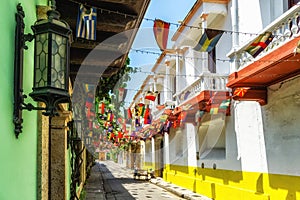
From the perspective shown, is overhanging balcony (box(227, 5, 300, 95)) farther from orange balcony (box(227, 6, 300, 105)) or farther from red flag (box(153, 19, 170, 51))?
red flag (box(153, 19, 170, 51))

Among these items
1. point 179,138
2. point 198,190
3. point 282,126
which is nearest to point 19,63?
point 282,126

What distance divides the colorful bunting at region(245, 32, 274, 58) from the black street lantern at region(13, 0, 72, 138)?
616cm

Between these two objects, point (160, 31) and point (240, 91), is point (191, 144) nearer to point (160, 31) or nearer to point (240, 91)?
point (240, 91)

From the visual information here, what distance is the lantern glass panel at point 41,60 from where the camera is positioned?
2.67 meters

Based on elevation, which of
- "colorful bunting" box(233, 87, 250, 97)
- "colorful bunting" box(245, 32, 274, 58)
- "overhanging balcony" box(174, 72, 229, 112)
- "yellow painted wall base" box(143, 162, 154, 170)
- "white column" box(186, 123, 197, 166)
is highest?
"colorful bunting" box(245, 32, 274, 58)

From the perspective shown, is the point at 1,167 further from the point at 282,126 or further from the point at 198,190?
the point at 198,190

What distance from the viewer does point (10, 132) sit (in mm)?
2477

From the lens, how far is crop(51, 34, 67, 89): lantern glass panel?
271cm

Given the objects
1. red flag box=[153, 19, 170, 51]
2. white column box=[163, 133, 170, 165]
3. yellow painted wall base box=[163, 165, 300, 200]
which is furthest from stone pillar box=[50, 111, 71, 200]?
white column box=[163, 133, 170, 165]

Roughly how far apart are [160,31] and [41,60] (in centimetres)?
511

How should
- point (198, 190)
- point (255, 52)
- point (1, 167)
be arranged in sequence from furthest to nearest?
point (198, 190) → point (255, 52) → point (1, 167)

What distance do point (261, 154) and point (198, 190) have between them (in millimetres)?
5713

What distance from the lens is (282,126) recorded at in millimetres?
8891

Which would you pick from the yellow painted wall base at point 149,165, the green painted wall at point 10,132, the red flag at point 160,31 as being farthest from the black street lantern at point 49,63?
the yellow painted wall base at point 149,165
